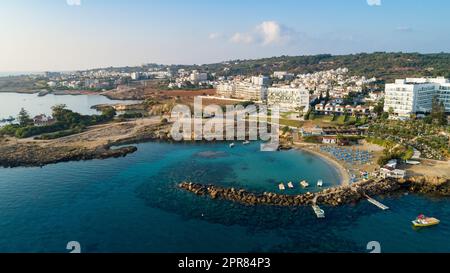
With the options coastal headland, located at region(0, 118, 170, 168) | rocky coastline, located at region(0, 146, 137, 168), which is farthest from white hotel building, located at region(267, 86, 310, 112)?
rocky coastline, located at region(0, 146, 137, 168)

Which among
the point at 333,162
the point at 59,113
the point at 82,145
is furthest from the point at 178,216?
the point at 59,113

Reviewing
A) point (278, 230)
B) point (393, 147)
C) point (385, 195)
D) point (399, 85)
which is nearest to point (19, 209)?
point (278, 230)

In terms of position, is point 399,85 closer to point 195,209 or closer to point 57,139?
point 195,209

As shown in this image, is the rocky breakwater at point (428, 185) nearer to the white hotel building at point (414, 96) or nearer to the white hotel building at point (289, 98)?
the white hotel building at point (414, 96)

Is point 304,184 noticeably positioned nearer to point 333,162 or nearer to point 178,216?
point 333,162

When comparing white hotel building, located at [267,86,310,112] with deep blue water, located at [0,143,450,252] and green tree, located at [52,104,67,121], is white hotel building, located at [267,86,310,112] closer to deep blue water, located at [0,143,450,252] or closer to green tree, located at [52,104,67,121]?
deep blue water, located at [0,143,450,252]

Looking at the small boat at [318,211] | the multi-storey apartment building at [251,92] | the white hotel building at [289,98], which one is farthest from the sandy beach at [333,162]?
the multi-storey apartment building at [251,92]
